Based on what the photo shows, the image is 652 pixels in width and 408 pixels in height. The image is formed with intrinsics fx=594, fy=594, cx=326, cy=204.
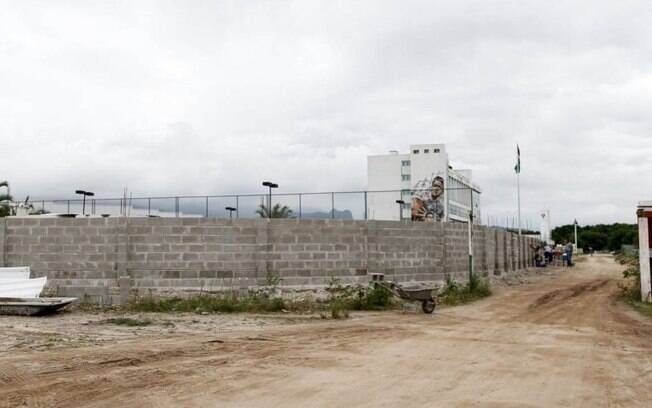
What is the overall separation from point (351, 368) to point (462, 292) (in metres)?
12.2

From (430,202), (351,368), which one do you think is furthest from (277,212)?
(430,202)

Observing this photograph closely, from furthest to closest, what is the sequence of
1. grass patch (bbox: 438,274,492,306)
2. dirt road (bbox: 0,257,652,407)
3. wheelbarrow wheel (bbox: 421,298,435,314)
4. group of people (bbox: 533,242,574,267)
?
group of people (bbox: 533,242,574,267), grass patch (bbox: 438,274,492,306), wheelbarrow wheel (bbox: 421,298,435,314), dirt road (bbox: 0,257,652,407)

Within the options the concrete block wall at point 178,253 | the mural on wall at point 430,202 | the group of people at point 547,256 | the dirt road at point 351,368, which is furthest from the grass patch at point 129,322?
the mural on wall at point 430,202

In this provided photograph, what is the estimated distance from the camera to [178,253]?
17.6 metres

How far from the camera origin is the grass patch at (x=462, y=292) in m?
19.2

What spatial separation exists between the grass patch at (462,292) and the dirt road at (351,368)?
5012mm

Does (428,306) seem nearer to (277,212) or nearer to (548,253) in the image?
(277,212)

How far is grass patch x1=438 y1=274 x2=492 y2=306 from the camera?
1922 centimetres

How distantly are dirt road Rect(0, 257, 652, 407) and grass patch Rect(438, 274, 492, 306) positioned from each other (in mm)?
5012

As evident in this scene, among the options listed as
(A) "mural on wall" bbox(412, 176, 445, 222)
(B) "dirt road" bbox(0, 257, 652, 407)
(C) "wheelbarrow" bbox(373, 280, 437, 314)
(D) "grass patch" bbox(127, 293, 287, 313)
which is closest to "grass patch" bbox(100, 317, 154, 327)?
(B) "dirt road" bbox(0, 257, 652, 407)

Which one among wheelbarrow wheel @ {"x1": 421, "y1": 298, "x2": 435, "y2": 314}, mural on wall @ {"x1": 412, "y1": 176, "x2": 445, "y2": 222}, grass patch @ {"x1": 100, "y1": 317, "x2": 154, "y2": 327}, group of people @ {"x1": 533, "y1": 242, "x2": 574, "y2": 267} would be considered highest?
mural on wall @ {"x1": 412, "y1": 176, "x2": 445, "y2": 222}

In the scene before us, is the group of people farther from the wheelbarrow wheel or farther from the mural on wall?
the wheelbarrow wheel

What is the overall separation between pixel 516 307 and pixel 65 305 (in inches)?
517

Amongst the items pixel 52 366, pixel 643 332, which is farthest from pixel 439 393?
pixel 643 332
